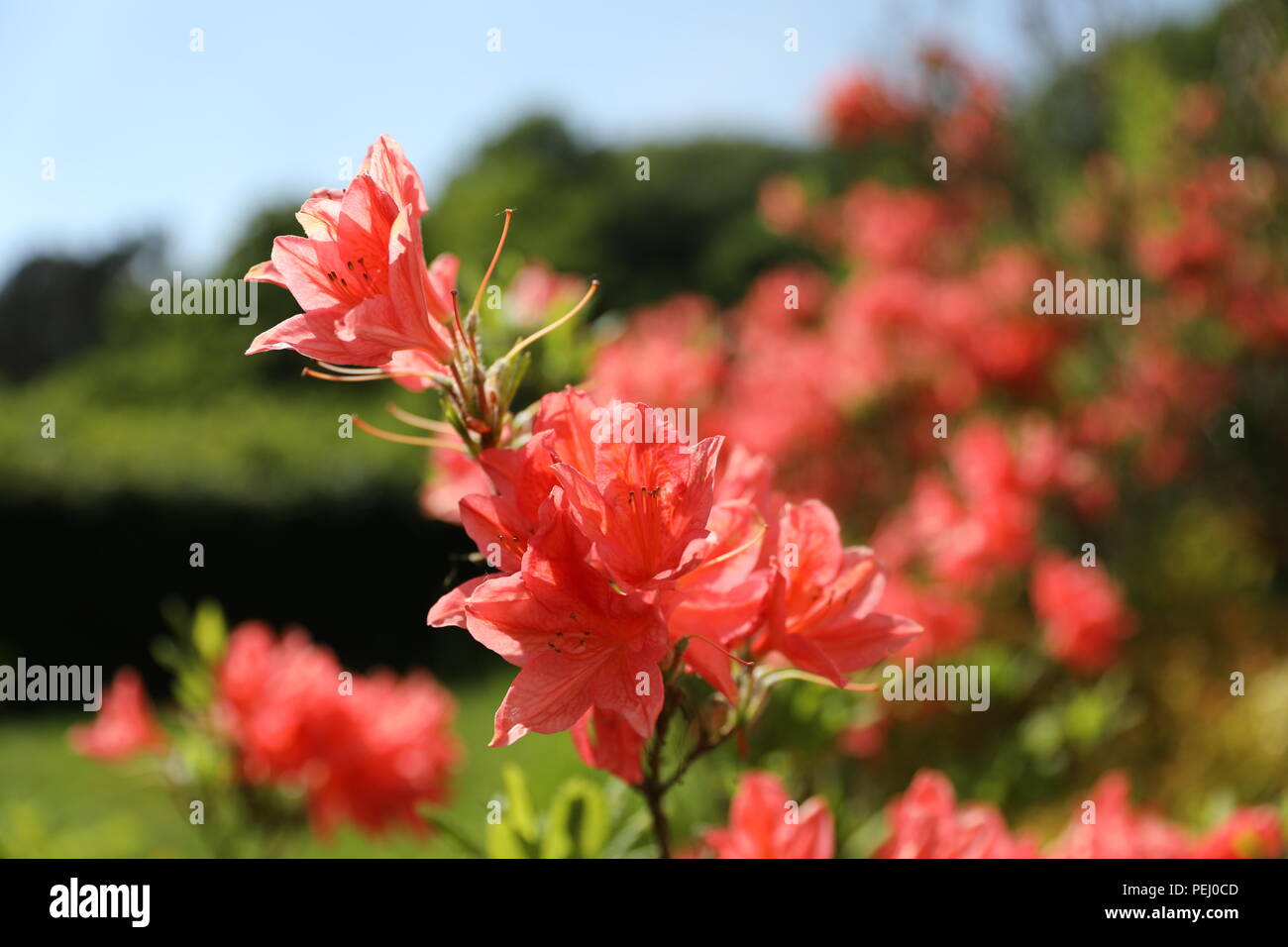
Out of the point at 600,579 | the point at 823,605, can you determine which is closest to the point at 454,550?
the point at 823,605

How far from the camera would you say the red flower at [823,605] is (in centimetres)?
87

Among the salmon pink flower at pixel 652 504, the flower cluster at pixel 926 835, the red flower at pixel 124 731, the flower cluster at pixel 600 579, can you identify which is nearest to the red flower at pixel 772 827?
the flower cluster at pixel 926 835

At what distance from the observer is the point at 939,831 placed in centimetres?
105

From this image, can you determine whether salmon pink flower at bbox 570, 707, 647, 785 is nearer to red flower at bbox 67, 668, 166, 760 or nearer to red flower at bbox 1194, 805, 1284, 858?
red flower at bbox 1194, 805, 1284, 858

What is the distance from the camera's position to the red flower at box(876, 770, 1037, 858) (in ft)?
3.37

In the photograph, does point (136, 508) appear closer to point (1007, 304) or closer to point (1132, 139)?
point (1007, 304)

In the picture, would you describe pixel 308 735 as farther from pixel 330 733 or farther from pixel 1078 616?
pixel 1078 616

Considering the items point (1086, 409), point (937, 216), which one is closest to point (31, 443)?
point (937, 216)

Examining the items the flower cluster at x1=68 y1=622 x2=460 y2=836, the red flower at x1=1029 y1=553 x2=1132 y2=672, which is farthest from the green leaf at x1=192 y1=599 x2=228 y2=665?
the red flower at x1=1029 y1=553 x2=1132 y2=672

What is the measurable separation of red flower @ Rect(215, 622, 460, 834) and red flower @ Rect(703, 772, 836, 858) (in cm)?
77

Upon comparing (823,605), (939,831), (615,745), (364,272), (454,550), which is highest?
(364,272)

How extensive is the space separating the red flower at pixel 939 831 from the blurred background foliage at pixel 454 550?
0.16 meters

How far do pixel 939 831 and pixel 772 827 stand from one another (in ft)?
0.59
